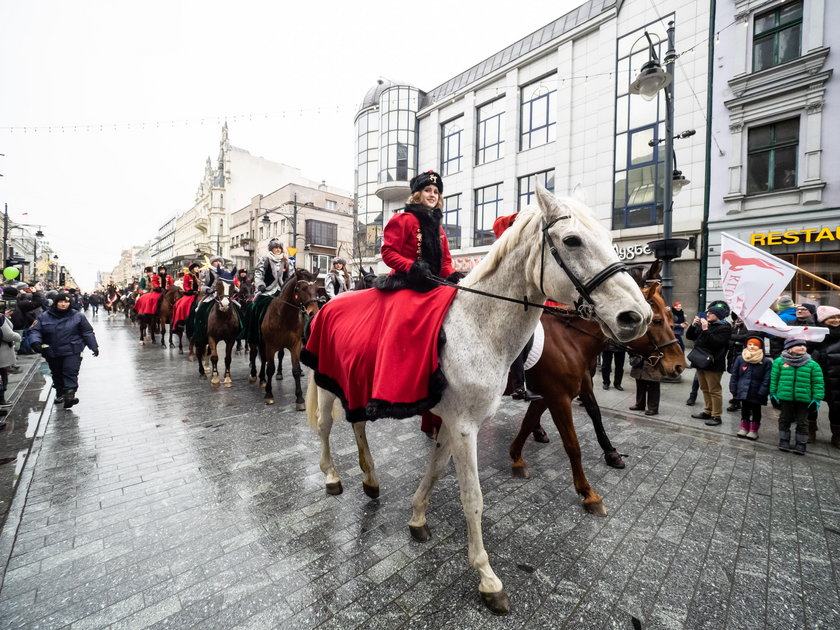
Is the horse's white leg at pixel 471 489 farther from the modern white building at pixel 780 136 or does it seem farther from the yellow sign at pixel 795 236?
the yellow sign at pixel 795 236

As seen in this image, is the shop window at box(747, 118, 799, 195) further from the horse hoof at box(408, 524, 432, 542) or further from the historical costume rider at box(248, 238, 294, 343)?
the horse hoof at box(408, 524, 432, 542)

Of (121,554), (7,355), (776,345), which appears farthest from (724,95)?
(7,355)

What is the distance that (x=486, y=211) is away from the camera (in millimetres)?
20938

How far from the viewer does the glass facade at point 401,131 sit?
25.0 m

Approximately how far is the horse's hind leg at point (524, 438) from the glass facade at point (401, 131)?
23.3m

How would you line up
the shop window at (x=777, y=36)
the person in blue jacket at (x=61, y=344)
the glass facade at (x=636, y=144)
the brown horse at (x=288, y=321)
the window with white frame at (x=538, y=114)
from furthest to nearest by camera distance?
the window with white frame at (x=538, y=114), the glass facade at (x=636, y=144), the shop window at (x=777, y=36), the brown horse at (x=288, y=321), the person in blue jacket at (x=61, y=344)

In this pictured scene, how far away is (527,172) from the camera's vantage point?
61.8 feet

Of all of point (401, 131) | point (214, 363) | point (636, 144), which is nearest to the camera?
point (214, 363)

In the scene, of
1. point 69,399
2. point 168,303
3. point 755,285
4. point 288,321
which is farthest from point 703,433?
point 168,303

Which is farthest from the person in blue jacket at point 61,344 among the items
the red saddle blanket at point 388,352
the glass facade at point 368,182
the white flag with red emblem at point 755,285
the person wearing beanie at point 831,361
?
the glass facade at point 368,182

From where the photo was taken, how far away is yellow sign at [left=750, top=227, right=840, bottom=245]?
10.6 metres

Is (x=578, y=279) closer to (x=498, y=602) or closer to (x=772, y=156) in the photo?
(x=498, y=602)

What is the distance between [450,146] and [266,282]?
19352 millimetres

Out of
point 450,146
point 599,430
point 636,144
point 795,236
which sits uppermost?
point 450,146
